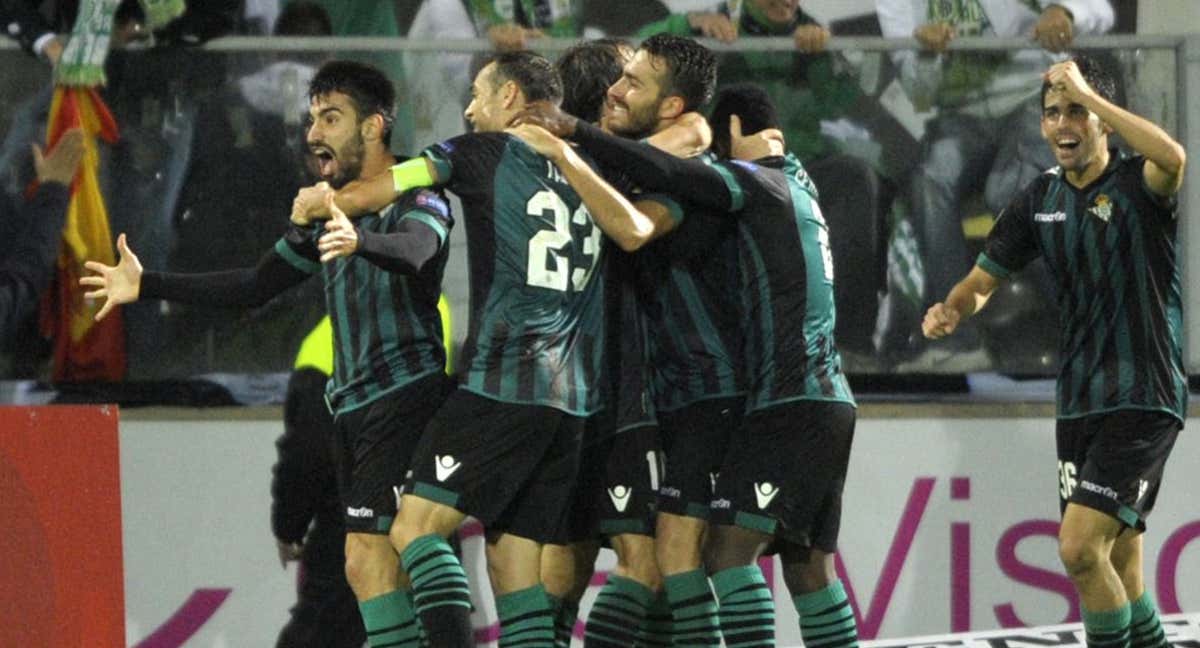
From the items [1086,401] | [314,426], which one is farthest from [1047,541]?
[314,426]

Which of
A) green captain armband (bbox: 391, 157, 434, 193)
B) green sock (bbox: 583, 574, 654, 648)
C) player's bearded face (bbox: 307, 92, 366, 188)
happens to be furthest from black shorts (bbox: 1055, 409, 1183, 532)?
player's bearded face (bbox: 307, 92, 366, 188)

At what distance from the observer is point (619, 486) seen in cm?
684

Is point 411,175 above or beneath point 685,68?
beneath

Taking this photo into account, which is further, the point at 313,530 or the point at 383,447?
the point at 313,530

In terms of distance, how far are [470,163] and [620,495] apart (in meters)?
1.06

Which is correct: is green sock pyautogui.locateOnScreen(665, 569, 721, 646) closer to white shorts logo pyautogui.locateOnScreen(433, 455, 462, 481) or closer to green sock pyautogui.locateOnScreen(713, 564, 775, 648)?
green sock pyautogui.locateOnScreen(713, 564, 775, 648)

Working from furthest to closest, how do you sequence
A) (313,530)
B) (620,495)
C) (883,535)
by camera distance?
(883,535)
(313,530)
(620,495)

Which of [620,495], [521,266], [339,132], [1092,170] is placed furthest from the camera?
[1092,170]

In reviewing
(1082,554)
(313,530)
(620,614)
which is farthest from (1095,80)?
(313,530)

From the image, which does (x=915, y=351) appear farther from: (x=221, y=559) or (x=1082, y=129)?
(x=221, y=559)

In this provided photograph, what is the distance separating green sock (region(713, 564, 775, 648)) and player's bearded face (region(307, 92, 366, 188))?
155 centimetres

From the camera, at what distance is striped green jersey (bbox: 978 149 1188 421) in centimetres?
729

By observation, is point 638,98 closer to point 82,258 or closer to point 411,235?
point 411,235

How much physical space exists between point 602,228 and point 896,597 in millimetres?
2766
